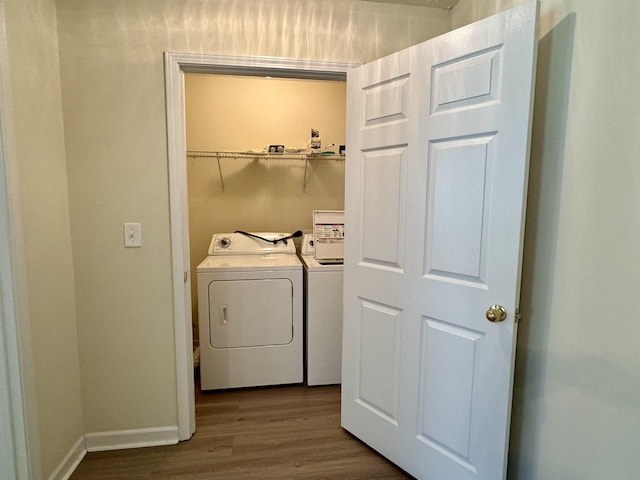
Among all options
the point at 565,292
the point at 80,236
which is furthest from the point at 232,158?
the point at 565,292

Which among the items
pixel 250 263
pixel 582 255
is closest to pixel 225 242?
pixel 250 263

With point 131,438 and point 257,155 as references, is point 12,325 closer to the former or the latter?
point 131,438

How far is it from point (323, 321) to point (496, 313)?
4.44 feet

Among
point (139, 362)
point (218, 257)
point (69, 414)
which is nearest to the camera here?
point (69, 414)

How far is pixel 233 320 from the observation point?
2318 mm

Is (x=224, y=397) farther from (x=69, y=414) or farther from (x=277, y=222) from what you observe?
(x=277, y=222)

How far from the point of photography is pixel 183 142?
1754 millimetres

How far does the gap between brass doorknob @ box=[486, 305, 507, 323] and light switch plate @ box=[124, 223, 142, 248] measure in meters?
1.62

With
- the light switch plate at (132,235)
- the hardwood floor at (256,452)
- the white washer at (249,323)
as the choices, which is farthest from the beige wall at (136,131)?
the white washer at (249,323)

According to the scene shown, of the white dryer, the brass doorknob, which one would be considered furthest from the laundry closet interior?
the brass doorknob

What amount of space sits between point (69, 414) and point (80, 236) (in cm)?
86

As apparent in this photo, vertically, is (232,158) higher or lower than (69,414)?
higher

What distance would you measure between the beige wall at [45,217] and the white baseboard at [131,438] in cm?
13

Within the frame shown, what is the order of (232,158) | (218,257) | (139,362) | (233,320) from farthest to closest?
(232,158) < (218,257) < (233,320) < (139,362)
